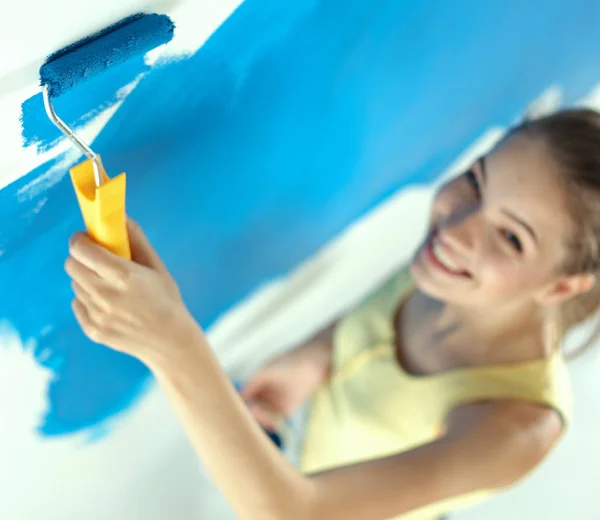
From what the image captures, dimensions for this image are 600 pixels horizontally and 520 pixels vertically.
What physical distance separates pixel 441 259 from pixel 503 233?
0.09 metres

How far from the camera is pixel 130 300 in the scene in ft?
1.77

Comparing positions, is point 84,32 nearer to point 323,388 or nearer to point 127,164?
point 127,164

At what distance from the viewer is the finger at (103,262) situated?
53cm

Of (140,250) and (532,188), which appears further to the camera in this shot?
(532,188)

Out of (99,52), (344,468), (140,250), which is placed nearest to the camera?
(99,52)

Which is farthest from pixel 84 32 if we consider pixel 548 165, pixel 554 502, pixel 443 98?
pixel 554 502

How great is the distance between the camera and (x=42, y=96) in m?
0.50

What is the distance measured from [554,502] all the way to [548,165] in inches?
32.8

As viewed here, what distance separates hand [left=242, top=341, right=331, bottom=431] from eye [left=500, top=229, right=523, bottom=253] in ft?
→ 1.23

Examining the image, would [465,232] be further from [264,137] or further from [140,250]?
[140,250]

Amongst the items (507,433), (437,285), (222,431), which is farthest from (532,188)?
(222,431)

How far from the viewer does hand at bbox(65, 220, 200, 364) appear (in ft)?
1.77

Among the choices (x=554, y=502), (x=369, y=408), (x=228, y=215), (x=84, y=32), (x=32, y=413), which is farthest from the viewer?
(x=554, y=502)

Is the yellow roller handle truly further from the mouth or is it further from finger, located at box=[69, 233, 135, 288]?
the mouth
